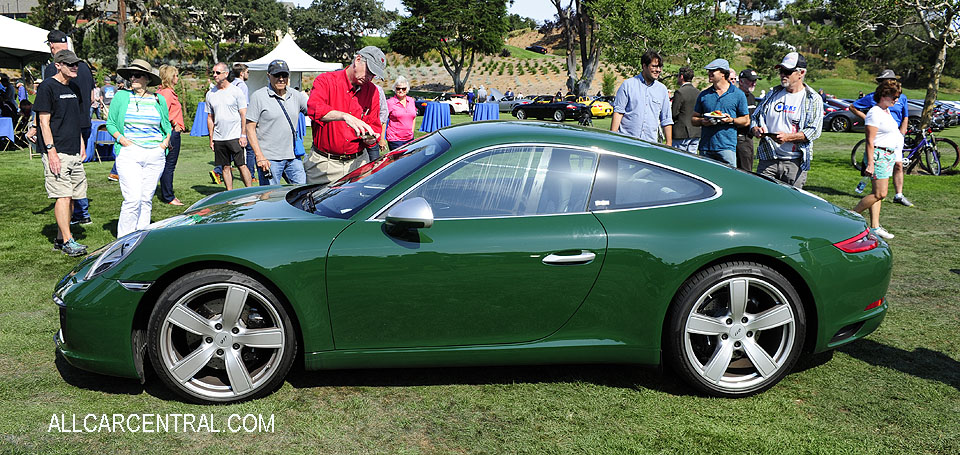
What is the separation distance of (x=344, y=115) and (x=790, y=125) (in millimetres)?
4000

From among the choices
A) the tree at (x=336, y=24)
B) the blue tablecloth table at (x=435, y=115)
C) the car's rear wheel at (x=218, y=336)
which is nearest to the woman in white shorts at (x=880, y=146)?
the car's rear wheel at (x=218, y=336)

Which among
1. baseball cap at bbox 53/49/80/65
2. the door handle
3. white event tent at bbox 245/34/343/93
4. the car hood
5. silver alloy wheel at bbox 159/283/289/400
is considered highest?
white event tent at bbox 245/34/343/93

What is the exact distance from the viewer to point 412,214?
3340 millimetres

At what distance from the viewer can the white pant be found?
6.38 meters

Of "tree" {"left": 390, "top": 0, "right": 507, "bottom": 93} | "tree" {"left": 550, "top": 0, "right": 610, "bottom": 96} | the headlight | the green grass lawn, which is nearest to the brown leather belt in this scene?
the green grass lawn

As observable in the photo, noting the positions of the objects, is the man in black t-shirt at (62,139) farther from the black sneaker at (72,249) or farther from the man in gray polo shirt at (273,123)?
the man in gray polo shirt at (273,123)

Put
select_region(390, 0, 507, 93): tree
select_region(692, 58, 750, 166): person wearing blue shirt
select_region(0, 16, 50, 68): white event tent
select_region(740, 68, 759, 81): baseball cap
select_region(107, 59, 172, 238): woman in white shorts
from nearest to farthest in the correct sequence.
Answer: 1. select_region(107, 59, 172, 238): woman in white shorts
2. select_region(692, 58, 750, 166): person wearing blue shirt
3. select_region(740, 68, 759, 81): baseball cap
4. select_region(0, 16, 50, 68): white event tent
5. select_region(390, 0, 507, 93): tree

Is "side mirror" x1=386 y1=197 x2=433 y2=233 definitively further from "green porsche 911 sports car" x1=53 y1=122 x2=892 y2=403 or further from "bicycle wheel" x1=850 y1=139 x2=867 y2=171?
"bicycle wheel" x1=850 y1=139 x2=867 y2=171

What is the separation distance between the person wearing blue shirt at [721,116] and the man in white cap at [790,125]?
487 millimetres

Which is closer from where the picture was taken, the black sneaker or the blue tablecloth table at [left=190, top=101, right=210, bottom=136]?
the black sneaker

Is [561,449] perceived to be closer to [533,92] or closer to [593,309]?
[593,309]

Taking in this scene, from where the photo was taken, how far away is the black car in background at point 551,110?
3528cm

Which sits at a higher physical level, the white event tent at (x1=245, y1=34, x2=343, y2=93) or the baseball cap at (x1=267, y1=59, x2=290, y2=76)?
the white event tent at (x1=245, y1=34, x2=343, y2=93)

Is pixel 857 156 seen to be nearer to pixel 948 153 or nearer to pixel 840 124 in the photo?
pixel 948 153
